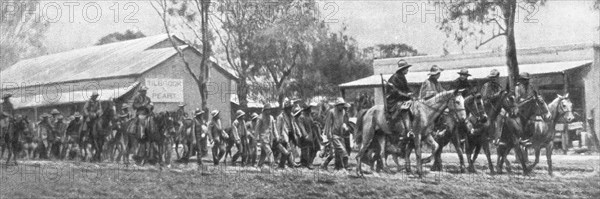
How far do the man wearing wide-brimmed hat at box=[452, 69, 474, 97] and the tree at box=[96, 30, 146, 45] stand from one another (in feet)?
17.3

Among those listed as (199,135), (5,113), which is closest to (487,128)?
(199,135)

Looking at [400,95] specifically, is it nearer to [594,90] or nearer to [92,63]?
[594,90]

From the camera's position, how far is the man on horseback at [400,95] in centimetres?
1438

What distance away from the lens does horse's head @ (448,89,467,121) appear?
1417 centimetres

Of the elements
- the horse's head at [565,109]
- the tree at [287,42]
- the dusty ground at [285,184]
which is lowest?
the dusty ground at [285,184]

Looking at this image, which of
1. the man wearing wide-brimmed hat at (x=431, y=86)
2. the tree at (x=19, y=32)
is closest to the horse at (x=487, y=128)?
the man wearing wide-brimmed hat at (x=431, y=86)

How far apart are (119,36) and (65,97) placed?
1.34 metres

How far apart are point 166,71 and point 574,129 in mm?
7271

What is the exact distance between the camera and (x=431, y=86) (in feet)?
48.1

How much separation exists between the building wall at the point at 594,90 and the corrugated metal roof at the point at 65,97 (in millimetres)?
7598

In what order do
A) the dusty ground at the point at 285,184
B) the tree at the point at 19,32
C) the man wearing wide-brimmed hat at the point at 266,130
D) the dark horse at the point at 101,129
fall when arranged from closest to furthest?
1. the dusty ground at the point at 285,184
2. the tree at the point at 19,32
3. the man wearing wide-brimmed hat at the point at 266,130
4. the dark horse at the point at 101,129

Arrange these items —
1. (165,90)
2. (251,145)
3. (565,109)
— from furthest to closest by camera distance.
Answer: (251,145) < (165,90) < (565,109)

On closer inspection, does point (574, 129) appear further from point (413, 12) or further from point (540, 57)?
point (413, 12)

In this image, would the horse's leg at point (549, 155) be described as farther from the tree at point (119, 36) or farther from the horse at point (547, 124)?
the tree at point (119, 36)
